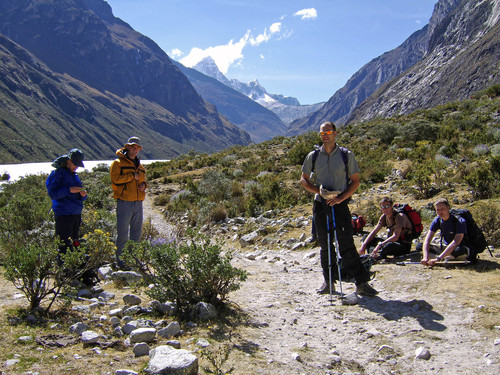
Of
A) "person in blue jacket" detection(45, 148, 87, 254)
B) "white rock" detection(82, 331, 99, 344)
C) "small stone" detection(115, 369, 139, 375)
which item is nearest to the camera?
"small stone" detection(115, 369, 139, 375)

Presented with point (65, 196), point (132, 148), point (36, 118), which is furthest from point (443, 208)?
point (36, 118)

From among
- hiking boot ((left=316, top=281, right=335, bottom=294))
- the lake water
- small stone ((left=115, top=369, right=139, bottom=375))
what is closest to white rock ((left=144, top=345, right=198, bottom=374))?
small stone ((left=115, top=369, right=139, bottom=375))

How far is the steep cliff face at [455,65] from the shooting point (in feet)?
352

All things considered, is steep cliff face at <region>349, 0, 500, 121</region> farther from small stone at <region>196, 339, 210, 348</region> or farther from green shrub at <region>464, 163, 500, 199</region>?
small stone at <region>196, 339, 210, 348</region>

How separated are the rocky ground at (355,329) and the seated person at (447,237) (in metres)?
0.23

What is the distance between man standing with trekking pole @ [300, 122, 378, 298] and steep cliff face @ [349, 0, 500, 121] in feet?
358

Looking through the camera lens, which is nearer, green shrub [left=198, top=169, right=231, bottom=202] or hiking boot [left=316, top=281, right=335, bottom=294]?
hiking boot [left=316, top=281, right=335, bottom=294]

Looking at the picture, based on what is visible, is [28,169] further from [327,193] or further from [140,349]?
[140,349]

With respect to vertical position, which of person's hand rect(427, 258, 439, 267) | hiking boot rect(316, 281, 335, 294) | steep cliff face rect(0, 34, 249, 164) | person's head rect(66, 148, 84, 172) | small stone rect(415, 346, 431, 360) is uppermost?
steep cliff face rect(0, 34, 249, 164)

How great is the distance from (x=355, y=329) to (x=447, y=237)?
10.1ft

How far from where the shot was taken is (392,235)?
689cm

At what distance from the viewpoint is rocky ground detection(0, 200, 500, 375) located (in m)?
3.14

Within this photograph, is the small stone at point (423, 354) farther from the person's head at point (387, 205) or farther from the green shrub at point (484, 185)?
the green shrub at point (484, 185)

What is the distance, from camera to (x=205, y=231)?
1145 centimetres
